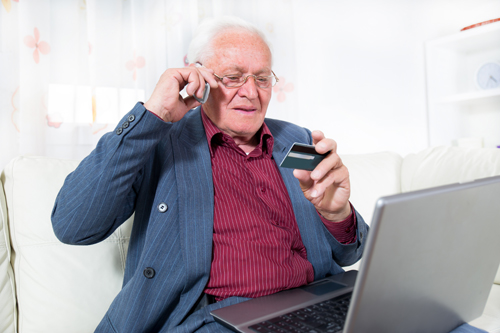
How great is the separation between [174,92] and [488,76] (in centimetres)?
238

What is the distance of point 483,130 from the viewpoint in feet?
8.66

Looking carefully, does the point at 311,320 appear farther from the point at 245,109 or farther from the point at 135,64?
the point at 135,64

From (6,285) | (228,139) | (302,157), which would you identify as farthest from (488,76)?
(6,285)

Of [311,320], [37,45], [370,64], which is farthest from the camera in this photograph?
[370,64]

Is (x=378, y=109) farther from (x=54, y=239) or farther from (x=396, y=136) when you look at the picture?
(x=54, y=239)

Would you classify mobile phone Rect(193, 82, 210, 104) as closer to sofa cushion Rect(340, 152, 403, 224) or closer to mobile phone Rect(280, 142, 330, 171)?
mobile phone Rect(280, 142, 330, 171)

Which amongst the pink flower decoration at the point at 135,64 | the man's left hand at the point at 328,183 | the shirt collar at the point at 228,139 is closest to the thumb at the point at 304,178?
the man's left hand at the point at 328,183

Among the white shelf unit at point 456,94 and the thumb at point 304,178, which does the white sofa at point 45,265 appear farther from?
the white shelf unit at point 456,94

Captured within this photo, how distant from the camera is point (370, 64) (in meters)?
2.76

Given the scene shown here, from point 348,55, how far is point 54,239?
87.8 inches

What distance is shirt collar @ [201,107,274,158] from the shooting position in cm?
114

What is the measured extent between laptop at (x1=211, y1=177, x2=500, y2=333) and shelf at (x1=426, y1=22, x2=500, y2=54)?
2.10 meters

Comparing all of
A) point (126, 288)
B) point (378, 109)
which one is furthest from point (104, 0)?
point (378, 109)

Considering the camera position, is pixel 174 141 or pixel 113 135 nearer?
pixel 113 135
